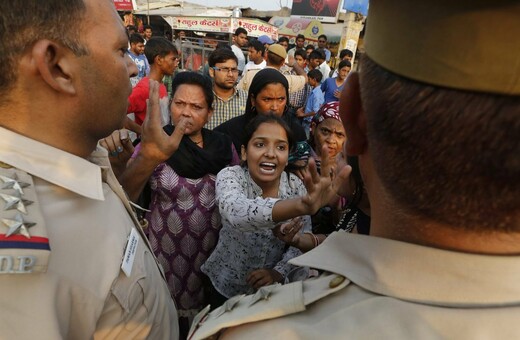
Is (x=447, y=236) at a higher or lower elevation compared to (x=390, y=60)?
lower

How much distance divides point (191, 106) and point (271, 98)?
0.99m

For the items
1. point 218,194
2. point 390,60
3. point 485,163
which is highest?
point 390,60

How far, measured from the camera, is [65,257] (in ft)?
2.82

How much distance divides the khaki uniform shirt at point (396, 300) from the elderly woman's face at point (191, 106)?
5.73ft

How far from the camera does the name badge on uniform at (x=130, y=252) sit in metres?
0.99

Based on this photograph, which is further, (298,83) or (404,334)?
(298,83)

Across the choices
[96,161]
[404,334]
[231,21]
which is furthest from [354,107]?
[231,21]

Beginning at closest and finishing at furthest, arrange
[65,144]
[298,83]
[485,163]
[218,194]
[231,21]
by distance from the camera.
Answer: [485,163] < [65,144] < [218,194] < [298,83] < [231,21]

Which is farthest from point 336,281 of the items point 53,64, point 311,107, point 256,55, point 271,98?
point 256,55

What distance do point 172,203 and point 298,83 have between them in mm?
3586

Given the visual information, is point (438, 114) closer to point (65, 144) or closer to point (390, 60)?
point (390, 60)

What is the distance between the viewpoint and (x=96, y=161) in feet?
3.96

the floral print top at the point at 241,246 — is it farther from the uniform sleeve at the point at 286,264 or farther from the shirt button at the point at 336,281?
the shirt button at the point at 336,281

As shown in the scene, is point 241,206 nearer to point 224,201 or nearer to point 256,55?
point 224,201
